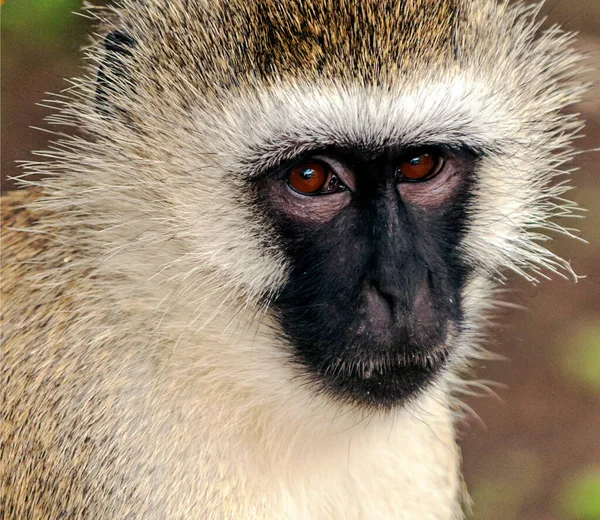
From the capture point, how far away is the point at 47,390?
239 cm

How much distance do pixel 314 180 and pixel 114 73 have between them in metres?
0.70

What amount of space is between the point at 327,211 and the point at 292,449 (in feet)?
2.30

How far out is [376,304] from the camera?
2.18 metres

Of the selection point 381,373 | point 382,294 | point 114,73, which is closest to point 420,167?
point 382,294

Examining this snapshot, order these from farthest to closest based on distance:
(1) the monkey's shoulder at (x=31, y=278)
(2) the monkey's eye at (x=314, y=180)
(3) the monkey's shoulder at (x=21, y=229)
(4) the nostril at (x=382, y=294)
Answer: (3) the monkey's shoulder at (x=21, y=229) < (1) the monkey's shoulder at (x=31, y=278) < (2) the monkey's eye at (x=314, y=180) < (4) the nostril at (x=382, y=294)

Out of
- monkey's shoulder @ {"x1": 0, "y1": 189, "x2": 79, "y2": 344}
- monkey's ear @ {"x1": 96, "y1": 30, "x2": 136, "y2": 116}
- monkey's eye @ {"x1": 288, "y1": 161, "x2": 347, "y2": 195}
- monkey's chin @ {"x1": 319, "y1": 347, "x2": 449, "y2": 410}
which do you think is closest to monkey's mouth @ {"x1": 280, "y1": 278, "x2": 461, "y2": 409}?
monkey's chin @ {"x1": 319, "y1": 347, "x2": 449, "y2": 410}

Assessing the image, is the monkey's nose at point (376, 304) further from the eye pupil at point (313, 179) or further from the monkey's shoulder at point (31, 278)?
the monkey's shoulder at point (31, 278)

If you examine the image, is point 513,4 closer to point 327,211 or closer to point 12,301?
point 327,211

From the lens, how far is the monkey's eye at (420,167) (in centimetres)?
238

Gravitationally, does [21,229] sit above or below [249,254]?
above

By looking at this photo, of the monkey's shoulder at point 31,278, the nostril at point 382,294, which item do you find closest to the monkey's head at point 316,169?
the nostril at point 382,294

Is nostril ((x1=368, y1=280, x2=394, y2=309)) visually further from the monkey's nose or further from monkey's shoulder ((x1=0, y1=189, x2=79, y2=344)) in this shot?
monkey's shoulder ((x1=0, y1=189, x2=79, y2=344))

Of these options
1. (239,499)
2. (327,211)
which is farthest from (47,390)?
(327,211)

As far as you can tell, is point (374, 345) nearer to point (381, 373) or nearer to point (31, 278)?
point (381, 373)
